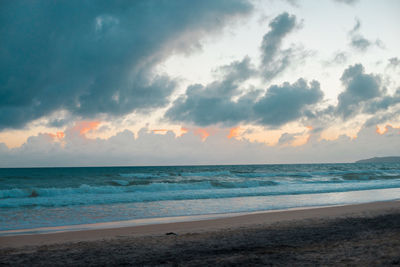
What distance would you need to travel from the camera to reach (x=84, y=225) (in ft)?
39.9

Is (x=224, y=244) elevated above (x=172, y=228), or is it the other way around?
(x=224, y=244)

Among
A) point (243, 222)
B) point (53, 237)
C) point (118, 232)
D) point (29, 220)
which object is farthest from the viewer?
point (29, 220)

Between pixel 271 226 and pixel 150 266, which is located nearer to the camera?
pixel 150 266

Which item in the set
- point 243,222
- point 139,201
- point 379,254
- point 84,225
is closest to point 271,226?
point 243,222

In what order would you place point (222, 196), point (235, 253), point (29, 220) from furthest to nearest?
1. point (222, 196)
2. point (29, 220)
3. point (235, 253)

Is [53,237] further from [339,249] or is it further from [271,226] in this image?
[339,249]

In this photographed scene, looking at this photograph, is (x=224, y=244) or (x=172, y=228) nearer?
(x=224, y=244)

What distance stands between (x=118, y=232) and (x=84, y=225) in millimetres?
2419

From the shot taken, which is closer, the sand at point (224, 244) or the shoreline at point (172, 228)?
the sand at point (224, 244)

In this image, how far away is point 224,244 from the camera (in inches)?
322

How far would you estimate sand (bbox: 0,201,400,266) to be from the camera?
659cm

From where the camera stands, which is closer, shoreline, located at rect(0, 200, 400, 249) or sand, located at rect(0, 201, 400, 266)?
sand, located at rect(0, 201, 400, 266)

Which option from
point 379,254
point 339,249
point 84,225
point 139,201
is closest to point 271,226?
point 339,249

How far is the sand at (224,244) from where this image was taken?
6594 mm
